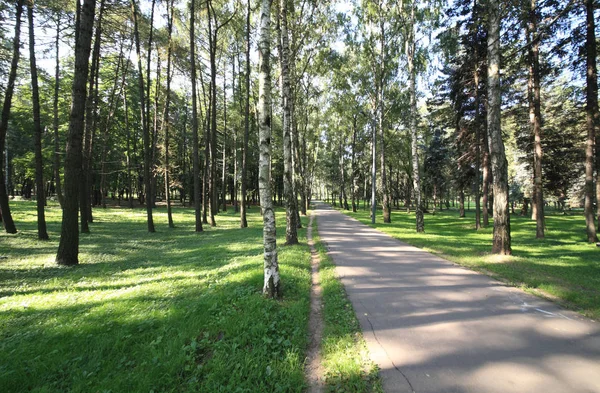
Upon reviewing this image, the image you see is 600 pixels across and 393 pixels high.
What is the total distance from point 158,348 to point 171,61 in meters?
20.7

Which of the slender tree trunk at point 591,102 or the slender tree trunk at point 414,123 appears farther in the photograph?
the slender tree trunk at point 414,123

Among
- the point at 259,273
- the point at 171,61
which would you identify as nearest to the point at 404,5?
the point at 171,61

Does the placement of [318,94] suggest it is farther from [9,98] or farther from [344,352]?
[344,352]

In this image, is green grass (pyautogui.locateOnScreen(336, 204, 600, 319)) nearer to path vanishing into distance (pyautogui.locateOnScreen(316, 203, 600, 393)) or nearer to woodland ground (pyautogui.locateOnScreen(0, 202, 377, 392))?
path vanishing into distance (pyautogui.locateOnScreen(316, 203, 600, 393))

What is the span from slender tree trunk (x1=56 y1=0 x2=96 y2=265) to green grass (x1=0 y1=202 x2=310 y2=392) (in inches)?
30.5

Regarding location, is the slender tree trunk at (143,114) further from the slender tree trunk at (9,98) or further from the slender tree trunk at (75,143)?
the slender tree trunk at (75,143)

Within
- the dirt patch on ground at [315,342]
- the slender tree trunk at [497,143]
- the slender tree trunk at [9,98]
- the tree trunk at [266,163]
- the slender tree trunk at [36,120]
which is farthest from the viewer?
the slender tree trunk at [9,98]

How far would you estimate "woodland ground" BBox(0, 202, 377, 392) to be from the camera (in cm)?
275

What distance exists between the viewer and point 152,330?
3627 millimetres

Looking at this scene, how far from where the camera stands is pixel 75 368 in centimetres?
282

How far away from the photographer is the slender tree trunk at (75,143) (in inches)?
302

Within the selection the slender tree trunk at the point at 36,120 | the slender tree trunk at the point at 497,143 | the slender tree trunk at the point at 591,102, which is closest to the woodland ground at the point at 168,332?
the slender tree trunk at the point at 36,120

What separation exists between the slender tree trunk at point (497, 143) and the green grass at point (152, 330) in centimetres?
676

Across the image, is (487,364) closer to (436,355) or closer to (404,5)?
(436,355)
